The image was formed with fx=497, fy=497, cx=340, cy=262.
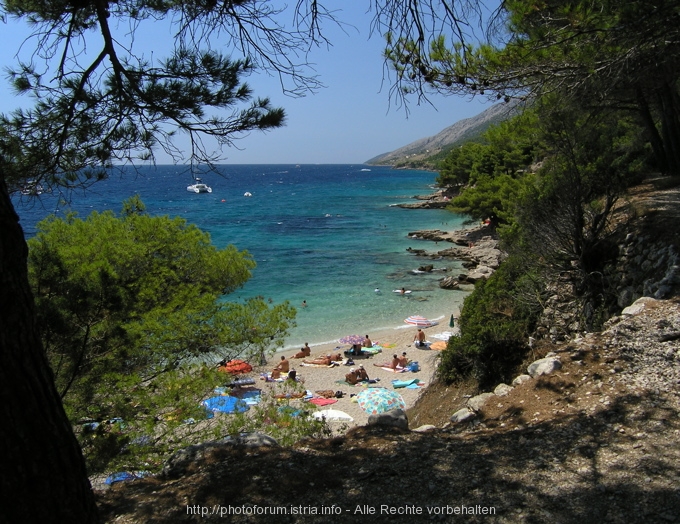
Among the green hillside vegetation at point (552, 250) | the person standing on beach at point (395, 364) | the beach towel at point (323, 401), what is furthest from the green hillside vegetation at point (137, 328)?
the person standing on beach at point (395, 364)

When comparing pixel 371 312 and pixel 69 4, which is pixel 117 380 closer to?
pixel 69 4

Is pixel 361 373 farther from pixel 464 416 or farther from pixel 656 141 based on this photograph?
pixel 656 141

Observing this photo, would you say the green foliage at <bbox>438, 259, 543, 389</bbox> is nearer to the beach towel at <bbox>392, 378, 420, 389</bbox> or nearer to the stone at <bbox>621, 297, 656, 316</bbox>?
the stone at <bbox>621, 297, 656, 316</bbox>

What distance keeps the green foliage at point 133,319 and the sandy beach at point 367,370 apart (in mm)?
5298

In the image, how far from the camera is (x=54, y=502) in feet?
6.75

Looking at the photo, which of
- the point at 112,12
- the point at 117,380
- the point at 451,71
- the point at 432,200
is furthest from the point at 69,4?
the point at 432,200

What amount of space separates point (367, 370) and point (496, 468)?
13047mm

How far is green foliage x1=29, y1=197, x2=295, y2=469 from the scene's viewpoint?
4.73 metres

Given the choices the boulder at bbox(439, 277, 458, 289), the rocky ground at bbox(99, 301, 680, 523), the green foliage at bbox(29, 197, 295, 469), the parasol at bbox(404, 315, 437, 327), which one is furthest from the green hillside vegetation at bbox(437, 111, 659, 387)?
the boulder at bbox(439, 277, 458, 289)

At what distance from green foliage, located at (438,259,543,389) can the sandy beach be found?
9.81 feet

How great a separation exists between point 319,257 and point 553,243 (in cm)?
2512

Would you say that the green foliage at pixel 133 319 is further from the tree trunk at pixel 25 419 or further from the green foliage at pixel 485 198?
the green foliage at pixel 485 198

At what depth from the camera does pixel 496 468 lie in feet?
12.3

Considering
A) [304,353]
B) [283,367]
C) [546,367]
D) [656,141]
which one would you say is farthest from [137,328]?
[656,141]
